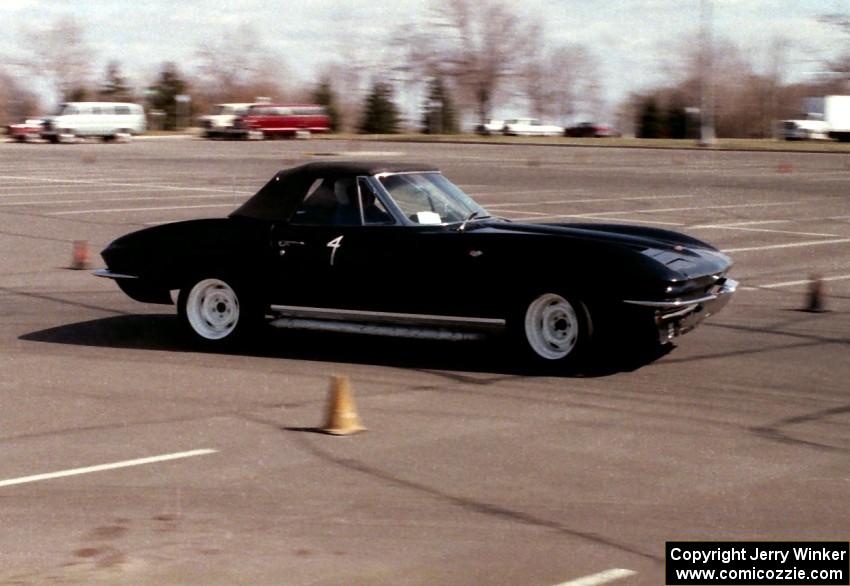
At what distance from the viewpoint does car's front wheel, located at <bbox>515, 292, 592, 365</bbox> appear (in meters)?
8.95

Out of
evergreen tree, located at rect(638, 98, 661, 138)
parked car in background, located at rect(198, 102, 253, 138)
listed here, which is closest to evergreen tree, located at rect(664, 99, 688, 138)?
evergreen tree, located at rect(638, 98, 661, 138)

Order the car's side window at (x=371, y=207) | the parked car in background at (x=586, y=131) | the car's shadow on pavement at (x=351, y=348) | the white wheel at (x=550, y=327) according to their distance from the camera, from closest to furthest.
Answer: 1. the white wheel at (x=550, y=327)
2. the car's shadow on pavement at (x=351, y=348)
3. the car's side window at (x=371, y=207)
4. the parked car in background at (x=586, y=131)

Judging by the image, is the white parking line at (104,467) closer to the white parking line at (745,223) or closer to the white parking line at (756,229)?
the white parking line at (756,229)

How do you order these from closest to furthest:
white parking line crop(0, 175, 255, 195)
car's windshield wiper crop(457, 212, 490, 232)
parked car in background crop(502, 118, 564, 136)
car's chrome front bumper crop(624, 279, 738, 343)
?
car's chrome front bumper crop(624, 279, 738, 343)
car's windshield wiper crop(457, 212, 490, 232)
white parking line crop(0, 175, 255, 195)
parked car in background crop(502, 118, 564, 136)

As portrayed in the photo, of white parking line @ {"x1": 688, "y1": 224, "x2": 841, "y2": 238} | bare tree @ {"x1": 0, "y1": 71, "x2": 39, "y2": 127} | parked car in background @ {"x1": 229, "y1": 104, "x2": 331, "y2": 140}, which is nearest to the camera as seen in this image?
white parking line @ {"x1": 688, "y1": 224, "x2": 841, "y2": 238}

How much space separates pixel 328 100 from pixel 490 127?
11.3 m

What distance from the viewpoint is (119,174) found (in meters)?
36.0

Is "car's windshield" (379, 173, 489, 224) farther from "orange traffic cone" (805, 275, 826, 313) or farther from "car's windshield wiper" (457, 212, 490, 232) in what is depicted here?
Answer: "orange traffic cone" (805, 275, 826, 313)

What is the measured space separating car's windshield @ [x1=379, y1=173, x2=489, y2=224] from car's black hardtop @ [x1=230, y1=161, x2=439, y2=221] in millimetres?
104

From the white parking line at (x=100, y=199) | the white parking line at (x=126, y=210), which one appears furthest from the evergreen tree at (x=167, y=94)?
the white parking line at (x=126, y=210)

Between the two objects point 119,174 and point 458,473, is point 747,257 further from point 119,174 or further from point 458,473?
point 119,174

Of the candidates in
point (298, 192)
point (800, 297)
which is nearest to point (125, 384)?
point (298, 192)

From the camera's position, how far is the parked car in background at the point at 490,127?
83688 millimetres

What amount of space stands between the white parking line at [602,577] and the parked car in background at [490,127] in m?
79.1
